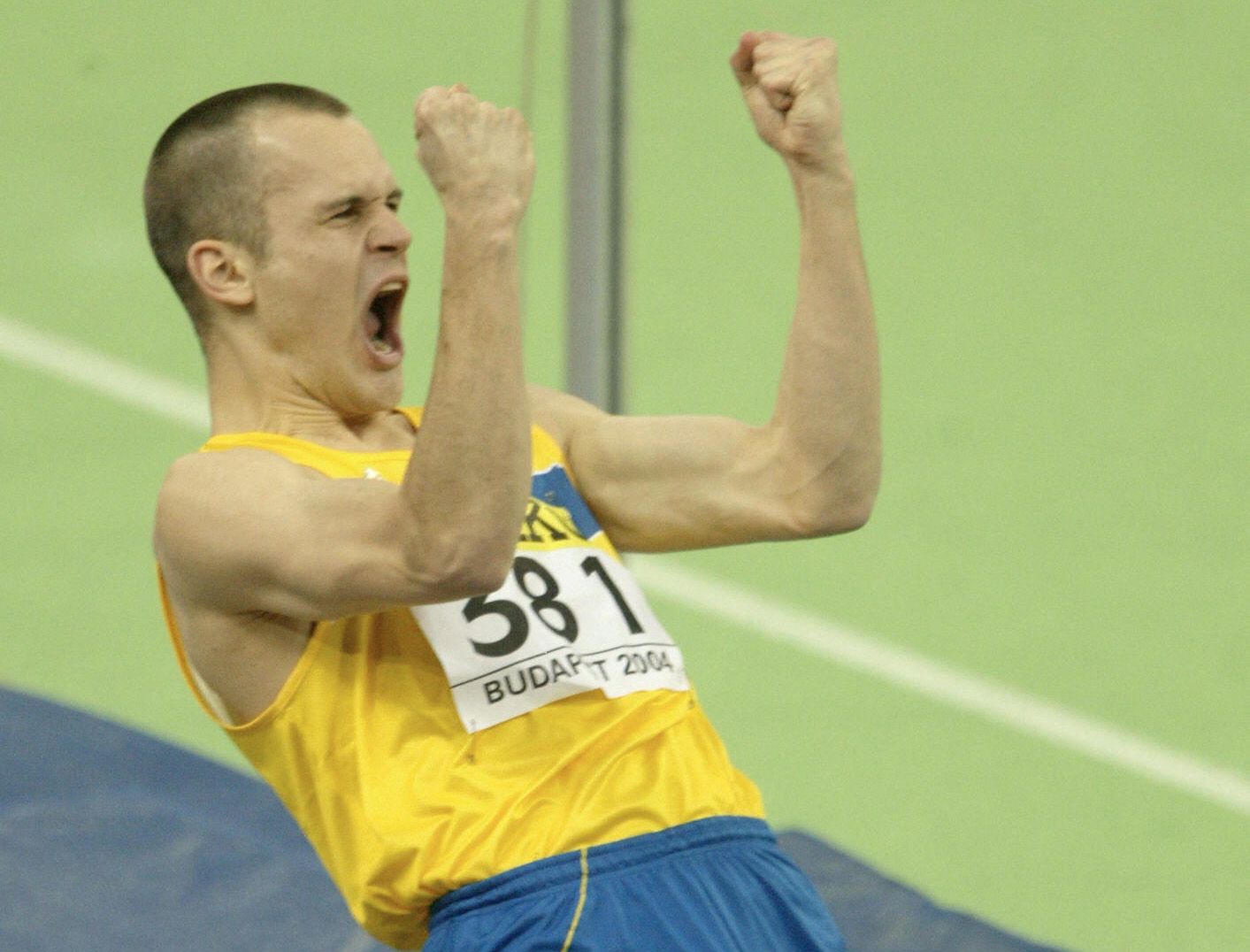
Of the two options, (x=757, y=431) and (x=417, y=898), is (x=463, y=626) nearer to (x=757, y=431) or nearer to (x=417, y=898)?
(x=417, y=898)

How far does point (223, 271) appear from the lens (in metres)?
2.66

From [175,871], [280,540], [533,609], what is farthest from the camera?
[175,871]

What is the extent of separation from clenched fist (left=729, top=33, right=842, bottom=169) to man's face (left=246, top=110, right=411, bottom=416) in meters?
0.51

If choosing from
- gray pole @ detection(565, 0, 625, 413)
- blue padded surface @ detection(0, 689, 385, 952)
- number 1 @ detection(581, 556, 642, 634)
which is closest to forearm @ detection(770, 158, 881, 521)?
number 1 @ detection(581, 556, 642, 634)

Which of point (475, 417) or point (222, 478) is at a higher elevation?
point (475, 417)

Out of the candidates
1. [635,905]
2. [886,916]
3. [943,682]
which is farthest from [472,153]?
[943,682]

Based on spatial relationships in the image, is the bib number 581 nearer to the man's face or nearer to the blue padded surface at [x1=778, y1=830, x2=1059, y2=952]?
the man's face

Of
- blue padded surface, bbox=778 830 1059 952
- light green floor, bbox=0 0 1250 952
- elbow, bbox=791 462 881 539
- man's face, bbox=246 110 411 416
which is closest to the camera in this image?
man's face, bbox=246 110 411 416

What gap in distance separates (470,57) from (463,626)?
4665mm

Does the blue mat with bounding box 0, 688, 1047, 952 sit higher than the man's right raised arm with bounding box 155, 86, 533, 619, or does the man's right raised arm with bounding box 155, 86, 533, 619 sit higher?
the man's right raised arm with bounding box 155, 86, 533, 619

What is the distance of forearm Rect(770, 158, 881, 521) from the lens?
2656 millimetres

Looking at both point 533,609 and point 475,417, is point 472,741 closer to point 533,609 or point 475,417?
point 533,609

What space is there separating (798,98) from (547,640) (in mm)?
785

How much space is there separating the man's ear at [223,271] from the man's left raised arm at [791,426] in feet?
1.65
